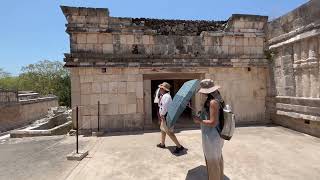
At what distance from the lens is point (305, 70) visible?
25.0 feet

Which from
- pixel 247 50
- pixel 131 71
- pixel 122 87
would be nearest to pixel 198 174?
pixel 122 87

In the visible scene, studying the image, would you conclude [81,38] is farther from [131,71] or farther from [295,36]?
[295,36]

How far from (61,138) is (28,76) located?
118 ft

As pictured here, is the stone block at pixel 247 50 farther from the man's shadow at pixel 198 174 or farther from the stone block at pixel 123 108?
the man's shadow at pixel 198 174

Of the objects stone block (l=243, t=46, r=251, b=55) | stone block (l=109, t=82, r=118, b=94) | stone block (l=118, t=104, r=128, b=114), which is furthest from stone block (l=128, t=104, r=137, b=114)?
stone block (l=243, t=46, r=251, b=55)

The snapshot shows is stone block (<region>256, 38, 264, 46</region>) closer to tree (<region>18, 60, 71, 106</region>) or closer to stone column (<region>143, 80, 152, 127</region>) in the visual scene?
stone column (<region>143, 80, 152, 127</region>)

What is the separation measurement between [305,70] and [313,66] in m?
0.37

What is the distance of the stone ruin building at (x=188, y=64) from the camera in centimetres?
824

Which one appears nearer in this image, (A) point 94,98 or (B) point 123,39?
(A) point 94,98

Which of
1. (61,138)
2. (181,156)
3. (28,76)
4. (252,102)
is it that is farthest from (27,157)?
(28,76)

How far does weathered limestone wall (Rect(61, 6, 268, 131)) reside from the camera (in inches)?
343

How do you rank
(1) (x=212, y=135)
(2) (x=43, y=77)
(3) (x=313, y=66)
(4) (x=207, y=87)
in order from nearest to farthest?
(1) (x=212, y=135)
(4) (x=207, y=87)
(3) (x=313, y=66)
(2) (x=43, y=77)

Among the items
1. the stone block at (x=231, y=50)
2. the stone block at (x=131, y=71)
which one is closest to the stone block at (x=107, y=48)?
the stone block at (x=131, y=71)

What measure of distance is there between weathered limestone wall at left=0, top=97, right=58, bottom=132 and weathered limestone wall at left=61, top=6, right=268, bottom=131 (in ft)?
28.4
